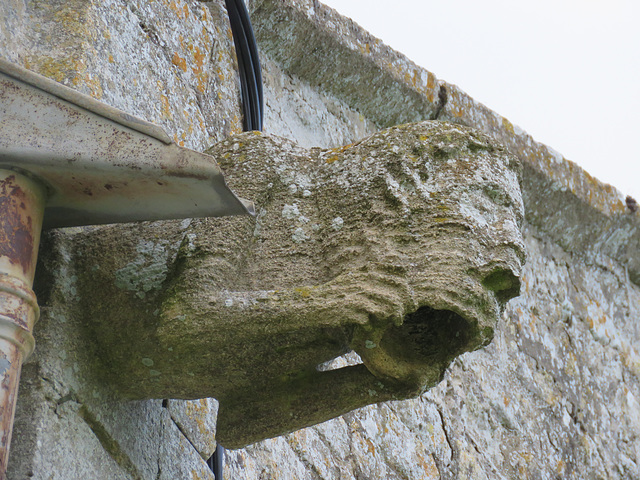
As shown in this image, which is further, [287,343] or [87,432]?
[87,432]

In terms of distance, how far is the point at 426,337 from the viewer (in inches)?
69.0

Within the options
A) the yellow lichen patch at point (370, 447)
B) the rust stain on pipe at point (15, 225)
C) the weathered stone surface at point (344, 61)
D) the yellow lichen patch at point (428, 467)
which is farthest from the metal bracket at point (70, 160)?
the weathered stone surface at point (344, 61)

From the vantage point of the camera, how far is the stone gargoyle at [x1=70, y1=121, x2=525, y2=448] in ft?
5.42

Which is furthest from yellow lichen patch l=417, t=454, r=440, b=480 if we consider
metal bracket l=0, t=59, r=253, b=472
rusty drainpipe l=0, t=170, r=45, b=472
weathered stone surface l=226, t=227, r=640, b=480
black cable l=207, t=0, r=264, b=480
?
rusty drainpipe l=0, t=170, r=45, b=472

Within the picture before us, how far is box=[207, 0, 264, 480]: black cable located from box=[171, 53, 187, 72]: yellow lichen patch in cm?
21

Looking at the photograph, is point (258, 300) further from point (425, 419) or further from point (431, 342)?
point (425, 419)

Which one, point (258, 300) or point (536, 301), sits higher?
point (536, 301)

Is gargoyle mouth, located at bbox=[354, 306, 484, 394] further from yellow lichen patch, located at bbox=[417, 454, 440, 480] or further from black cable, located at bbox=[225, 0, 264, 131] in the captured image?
yellow lichen patch, located at bbox=[417, 454, 440, 480]

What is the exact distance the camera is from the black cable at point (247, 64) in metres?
2.90

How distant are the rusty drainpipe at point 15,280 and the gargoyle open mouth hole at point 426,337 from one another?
585 millimetres

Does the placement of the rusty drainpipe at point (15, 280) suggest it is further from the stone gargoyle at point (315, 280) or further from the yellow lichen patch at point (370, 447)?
the yellow lichen patch at point (370, 447)

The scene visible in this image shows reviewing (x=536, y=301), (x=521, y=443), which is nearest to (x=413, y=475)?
(x=521, y=443)

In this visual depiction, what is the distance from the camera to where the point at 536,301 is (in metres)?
3.96

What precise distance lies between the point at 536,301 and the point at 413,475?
1147 mm
